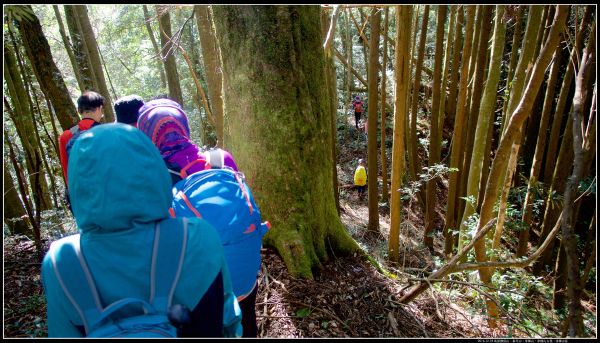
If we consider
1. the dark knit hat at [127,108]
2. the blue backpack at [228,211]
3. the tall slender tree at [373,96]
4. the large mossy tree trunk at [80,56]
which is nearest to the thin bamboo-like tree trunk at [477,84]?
the tall slender tree at [373,96]

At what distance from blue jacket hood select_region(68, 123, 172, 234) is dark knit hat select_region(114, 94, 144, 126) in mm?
1573

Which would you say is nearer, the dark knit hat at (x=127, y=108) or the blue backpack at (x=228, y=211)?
the blue backpack at (x=228, y=211)

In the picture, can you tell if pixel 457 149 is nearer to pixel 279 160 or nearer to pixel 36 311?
pixel 279 160

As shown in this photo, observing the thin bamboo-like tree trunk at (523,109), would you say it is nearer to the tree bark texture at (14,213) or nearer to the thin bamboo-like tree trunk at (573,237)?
the thin bamboo-like tree trunk at (573,237)

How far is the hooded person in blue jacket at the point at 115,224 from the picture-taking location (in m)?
1.18

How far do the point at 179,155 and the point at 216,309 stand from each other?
1023 mm

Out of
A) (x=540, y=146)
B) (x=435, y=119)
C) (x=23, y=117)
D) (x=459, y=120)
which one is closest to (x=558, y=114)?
(x=540, y=146)

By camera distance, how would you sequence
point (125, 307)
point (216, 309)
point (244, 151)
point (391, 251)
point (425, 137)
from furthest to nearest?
point (425, 137) → point (391, 251) → point (244, 151) → point (216, 309) → point (125, 307)

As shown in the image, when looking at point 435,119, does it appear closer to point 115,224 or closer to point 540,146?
point 540,146

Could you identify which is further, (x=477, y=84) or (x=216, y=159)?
(x=477, y=84)

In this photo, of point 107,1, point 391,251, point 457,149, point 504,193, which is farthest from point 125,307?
point 457,149

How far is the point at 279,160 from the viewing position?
330 centimetres

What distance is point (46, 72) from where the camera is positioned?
429 centimetres

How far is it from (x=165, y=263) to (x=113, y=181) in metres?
0.33
